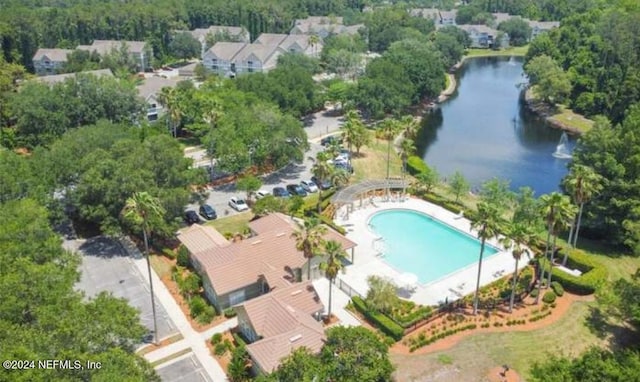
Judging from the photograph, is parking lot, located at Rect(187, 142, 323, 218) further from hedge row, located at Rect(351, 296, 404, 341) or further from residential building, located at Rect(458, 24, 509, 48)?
residential building, located at Rect(458, 24, 509, 48)

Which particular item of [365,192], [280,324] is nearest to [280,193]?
[365,192]

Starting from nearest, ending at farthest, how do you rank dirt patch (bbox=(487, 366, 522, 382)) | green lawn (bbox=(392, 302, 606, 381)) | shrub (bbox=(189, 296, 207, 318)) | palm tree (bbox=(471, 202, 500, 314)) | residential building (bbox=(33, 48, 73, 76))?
1. dirt patch (bbox=(487, 366, 522, 382))
2. green lawn (bbox=(392, 302, 606, 381))
3. palm tree (bbox=(471, 202, 500, 314))
4. shrub (bbox=(189, 296, 207, 318))
5. residential building (bbox=(33, 48, 73, 76))

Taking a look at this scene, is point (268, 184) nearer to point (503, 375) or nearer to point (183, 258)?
point (183, 258)

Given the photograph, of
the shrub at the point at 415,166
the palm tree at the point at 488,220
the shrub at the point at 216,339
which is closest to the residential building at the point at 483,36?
the shrub at the point at 415,166

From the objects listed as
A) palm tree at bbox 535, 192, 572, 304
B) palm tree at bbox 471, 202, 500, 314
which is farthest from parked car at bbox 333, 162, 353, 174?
palm tree at bbox 535, 192, 572, 304

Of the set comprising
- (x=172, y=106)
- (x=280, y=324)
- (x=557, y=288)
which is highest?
(x=172, y=106)

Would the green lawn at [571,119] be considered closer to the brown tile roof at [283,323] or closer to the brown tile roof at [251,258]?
the brown tile roof at [251,258]

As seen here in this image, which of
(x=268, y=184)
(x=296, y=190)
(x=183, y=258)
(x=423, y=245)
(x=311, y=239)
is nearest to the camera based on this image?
(x=311, y=239)
